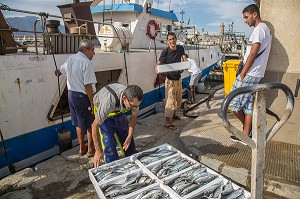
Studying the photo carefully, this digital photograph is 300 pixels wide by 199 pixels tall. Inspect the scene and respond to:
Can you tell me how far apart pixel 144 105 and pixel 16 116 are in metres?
4.31

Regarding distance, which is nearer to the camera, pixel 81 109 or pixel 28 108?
pixel 81 109

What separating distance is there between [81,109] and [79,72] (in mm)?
686

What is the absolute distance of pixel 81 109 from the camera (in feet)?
14.0

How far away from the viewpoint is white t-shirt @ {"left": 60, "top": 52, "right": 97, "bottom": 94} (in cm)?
405

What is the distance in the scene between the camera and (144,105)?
313 inches

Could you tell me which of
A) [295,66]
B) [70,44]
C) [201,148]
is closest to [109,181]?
[201,148]

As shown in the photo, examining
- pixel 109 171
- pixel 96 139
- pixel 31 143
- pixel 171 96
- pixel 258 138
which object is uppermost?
pixel 258 138

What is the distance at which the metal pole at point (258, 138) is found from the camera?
1.81 m

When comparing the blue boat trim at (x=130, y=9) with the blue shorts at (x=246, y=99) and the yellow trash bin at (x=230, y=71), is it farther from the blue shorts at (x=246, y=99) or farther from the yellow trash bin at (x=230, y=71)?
the blue shorts at (x=246, y=99)

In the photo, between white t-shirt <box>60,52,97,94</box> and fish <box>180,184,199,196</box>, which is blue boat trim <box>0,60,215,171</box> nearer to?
white t-shirt <box>60,52,97,94</box>

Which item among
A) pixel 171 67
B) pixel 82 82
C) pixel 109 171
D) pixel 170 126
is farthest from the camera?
pixel 170 126

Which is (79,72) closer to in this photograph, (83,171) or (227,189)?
(83,171)

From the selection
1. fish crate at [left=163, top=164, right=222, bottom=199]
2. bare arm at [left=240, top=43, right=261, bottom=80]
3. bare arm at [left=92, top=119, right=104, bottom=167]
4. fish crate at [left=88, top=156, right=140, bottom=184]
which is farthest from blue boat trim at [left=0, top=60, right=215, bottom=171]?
bare arm at [left=240, top=43, right=261, bottom=80]

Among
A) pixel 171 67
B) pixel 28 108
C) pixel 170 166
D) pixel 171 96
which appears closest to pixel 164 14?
pixel 171 67
